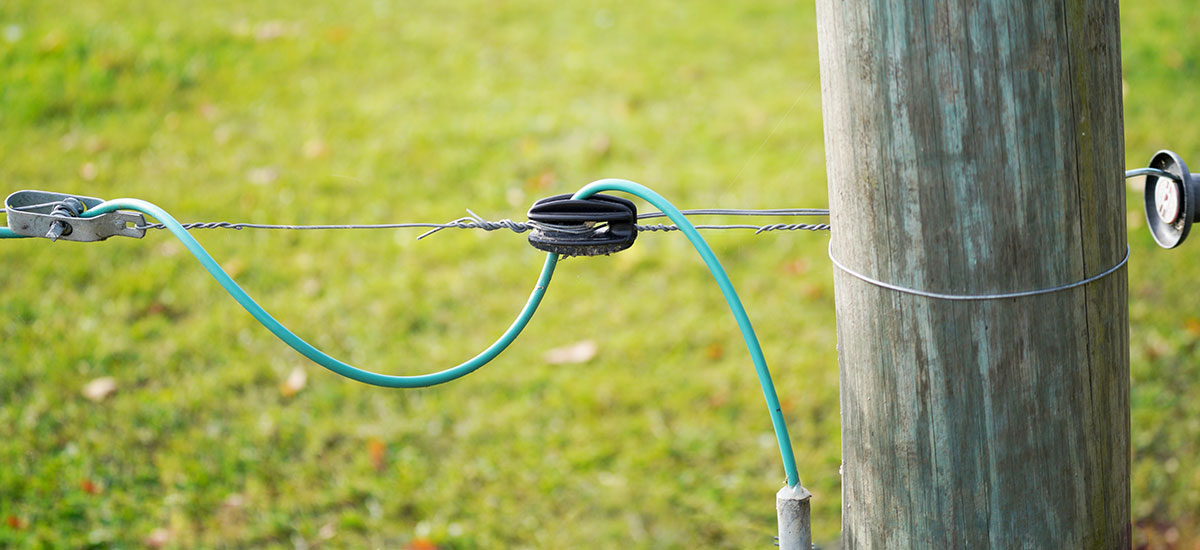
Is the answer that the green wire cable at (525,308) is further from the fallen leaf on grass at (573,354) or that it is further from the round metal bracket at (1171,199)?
Answer: the fallen leaf on grass at (573,354)

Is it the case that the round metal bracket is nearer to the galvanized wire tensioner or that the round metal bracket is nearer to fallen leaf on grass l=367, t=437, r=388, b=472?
the galvanized wire tensioner

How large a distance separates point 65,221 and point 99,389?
6.95 feet

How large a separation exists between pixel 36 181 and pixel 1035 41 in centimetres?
471

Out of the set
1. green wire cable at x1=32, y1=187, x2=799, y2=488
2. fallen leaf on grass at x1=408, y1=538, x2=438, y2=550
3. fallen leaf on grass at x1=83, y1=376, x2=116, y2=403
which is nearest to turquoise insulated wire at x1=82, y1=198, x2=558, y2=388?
green wire cable at x1=32, y1=187, x2=799, y2=488

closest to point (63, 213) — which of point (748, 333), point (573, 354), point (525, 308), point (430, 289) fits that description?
point (525, 308)

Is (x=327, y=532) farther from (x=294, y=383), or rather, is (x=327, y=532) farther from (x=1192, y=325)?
(x=1192, y=325)

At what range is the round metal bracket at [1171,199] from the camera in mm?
1459

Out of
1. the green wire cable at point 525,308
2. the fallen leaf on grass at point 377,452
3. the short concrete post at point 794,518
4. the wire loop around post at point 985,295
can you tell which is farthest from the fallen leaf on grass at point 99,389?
the wire loop around post at point 985,295

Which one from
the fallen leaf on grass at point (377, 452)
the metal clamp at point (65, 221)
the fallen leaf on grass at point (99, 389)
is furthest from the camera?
the fallen leaf on grass at point (99, 389)

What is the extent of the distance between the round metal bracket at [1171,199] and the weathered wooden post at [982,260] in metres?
0.23

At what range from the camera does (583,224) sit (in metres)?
1.52

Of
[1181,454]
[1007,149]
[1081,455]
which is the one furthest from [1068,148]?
[1181,454]

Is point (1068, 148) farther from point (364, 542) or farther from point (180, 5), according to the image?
point (180, 5)

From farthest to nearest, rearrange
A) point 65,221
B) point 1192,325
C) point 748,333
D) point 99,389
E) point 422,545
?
point 1192,325 → point 99,389 → point 422,545 → point 65,221 → point 748,333
